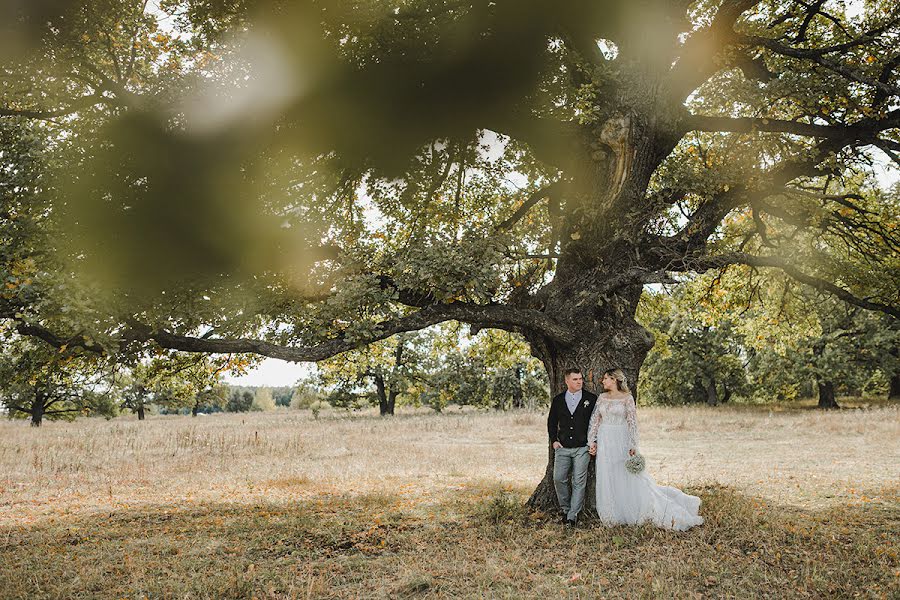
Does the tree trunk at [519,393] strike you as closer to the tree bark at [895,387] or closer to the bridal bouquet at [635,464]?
the tree bark at [895,387]

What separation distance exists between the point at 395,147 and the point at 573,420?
5491 mm

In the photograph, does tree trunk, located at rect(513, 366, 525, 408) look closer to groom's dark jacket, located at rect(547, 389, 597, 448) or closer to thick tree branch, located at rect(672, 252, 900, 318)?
thick tree branch, located at rect(672, 252, 900, 318)

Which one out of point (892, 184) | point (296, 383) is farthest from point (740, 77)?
point (296, 383)

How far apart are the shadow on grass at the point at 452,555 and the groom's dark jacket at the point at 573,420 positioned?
1247mm

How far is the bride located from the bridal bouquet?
125 mm

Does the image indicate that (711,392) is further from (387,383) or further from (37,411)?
(37,411)

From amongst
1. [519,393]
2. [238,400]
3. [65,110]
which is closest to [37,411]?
[519,393]

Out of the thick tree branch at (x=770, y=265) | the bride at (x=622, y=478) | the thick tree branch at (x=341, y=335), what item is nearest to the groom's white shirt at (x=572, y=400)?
the bride at (x=622, y=478)

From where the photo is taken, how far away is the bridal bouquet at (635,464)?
827 centimetres

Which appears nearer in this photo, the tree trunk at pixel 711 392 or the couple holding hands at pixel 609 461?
the couple holding hands at pixel 609 461

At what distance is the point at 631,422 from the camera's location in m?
8.52

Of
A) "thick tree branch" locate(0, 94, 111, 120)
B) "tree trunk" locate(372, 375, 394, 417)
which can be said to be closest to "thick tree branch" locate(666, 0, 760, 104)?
"thick tree branch" locate(0, 94, 111, 120)

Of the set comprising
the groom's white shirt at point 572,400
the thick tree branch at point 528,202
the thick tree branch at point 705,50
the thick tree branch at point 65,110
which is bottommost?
the groom's white shirt at point 572,400

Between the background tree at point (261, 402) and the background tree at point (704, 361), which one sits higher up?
the background tree at point (704, 361)
